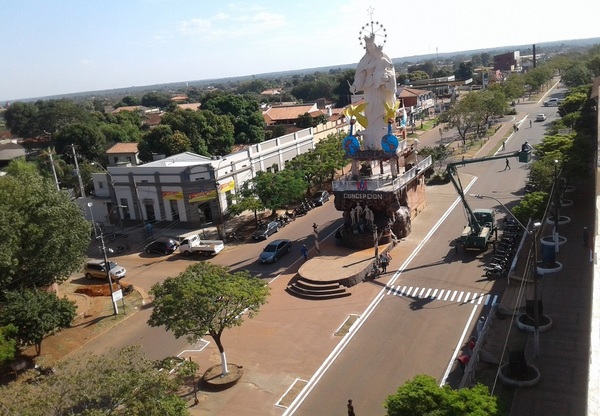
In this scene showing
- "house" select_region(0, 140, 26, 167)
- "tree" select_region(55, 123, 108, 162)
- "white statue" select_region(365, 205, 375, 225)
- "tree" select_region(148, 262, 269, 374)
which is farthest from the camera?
"house" select_region(0, 140, 26, 167)

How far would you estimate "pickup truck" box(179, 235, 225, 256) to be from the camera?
3975 centimetres

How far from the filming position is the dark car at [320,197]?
167 ft

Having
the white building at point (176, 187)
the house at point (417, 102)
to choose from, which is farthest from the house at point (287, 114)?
the white building at point (176, 187)

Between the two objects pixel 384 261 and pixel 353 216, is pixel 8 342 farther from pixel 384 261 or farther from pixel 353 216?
pixel 353 216

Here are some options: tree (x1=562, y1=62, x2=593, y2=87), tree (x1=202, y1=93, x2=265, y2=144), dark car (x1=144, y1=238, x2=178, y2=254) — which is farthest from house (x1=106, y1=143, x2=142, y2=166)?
tree (x1=562, y1=62, x2=593, y2=87)

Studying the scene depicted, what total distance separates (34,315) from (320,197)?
31146 mm

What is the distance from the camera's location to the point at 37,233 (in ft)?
92.1

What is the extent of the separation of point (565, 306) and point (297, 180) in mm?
26363

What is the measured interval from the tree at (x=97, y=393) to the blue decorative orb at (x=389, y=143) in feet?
86.6

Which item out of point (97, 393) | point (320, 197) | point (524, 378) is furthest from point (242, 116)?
point (97, 393)

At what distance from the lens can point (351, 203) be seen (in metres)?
38.0

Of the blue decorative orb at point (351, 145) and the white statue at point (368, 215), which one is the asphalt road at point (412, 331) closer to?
the white statue at point (368, 215)

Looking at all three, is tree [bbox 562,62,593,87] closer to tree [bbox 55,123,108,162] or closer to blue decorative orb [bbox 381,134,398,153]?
blue decorative orb [bbox 381,134,398,153]

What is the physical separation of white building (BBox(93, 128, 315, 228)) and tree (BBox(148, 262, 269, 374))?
2317 centimetres
